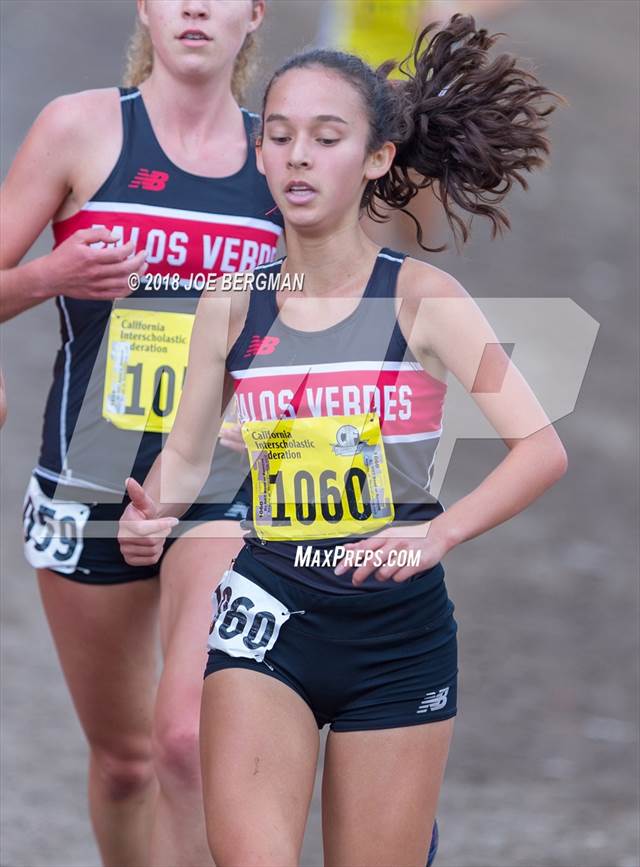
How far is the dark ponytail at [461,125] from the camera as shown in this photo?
327 cm

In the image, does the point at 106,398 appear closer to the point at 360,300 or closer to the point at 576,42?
the point at 360,300

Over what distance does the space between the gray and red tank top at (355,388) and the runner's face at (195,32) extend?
0.93 metres

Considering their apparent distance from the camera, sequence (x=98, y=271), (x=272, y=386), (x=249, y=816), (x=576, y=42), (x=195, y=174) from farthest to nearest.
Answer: (x=576, y=42) < (x=195, y=174) < (x=98, y=271) < (x=272, y=386) < (x=249, y=816)

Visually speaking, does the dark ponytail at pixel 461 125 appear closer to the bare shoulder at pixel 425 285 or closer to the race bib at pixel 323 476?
the bare shoulder at pixel 425 285

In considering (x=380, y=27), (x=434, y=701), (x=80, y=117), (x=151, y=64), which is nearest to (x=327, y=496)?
(x=434, y=701)

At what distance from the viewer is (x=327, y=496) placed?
120 inches

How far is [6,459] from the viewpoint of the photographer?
8008 mm

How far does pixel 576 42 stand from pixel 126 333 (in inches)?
553

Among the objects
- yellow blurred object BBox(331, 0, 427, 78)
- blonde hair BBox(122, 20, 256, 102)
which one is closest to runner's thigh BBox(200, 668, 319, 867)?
blonde hair BBox(122, 20, 256, 102)

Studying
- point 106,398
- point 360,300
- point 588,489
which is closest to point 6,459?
point 588,489

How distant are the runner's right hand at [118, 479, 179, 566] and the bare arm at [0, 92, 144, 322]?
2.04 feet

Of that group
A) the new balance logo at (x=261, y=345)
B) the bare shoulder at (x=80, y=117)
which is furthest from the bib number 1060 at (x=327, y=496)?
the bare shoulder at (x=80, y=117)

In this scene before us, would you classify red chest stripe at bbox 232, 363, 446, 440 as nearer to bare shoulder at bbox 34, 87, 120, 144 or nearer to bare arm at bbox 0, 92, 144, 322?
bare arm at bbox 0, 92, 144, 322

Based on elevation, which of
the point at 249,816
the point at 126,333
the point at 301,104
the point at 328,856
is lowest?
the point at 328,856
